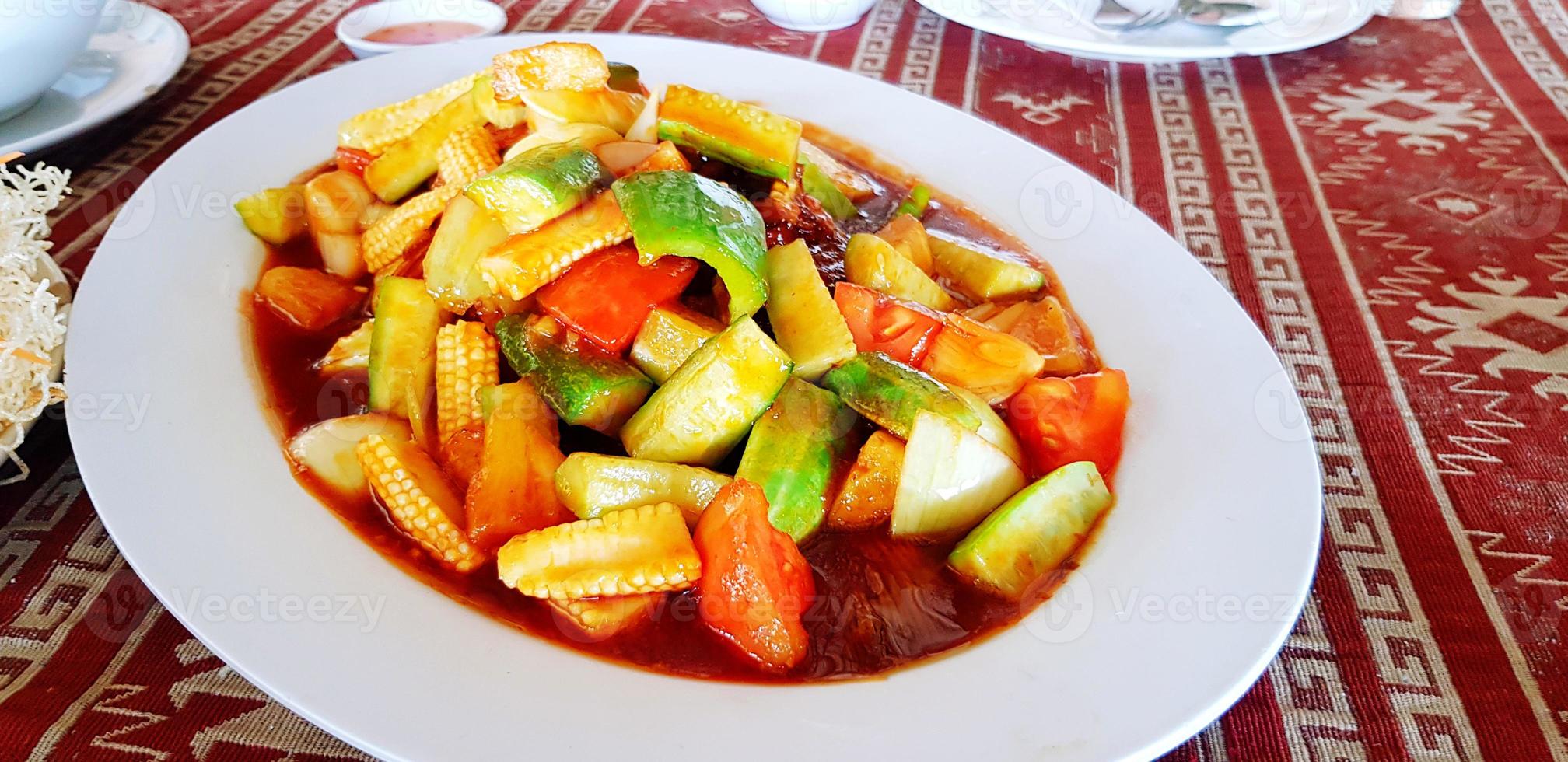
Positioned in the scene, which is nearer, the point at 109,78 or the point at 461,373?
the point at 461,373

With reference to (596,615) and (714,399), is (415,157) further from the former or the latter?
(596,615)

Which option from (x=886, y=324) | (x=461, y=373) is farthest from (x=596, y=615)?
(x=886, y=324)

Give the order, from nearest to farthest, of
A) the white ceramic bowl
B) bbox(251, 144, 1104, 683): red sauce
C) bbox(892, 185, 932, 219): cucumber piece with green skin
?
1. bbox(251, 144, 1104, 683): red sauce
2. bbox(892, 185, 932, 219): cucumber piece with green skin
3. the white ceramic bowl

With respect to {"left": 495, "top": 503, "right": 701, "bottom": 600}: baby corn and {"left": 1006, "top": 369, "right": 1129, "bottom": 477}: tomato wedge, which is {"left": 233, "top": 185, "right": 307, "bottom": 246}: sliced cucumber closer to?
{"left": 495, "top": 503, "right": 701, "bottom": 600}: baby corn

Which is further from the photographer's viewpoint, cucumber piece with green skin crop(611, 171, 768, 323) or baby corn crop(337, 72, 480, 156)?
baby corn crop(337, 72, 480, 156)

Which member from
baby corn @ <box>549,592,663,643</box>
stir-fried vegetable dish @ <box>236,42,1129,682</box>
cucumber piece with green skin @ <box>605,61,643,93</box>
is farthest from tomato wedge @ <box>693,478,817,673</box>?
cucumber piece with green skin @ <box>605,61,643,93</box>

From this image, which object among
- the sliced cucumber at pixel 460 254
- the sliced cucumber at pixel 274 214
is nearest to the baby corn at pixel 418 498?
the sliced cucumber at pixel 460 254
